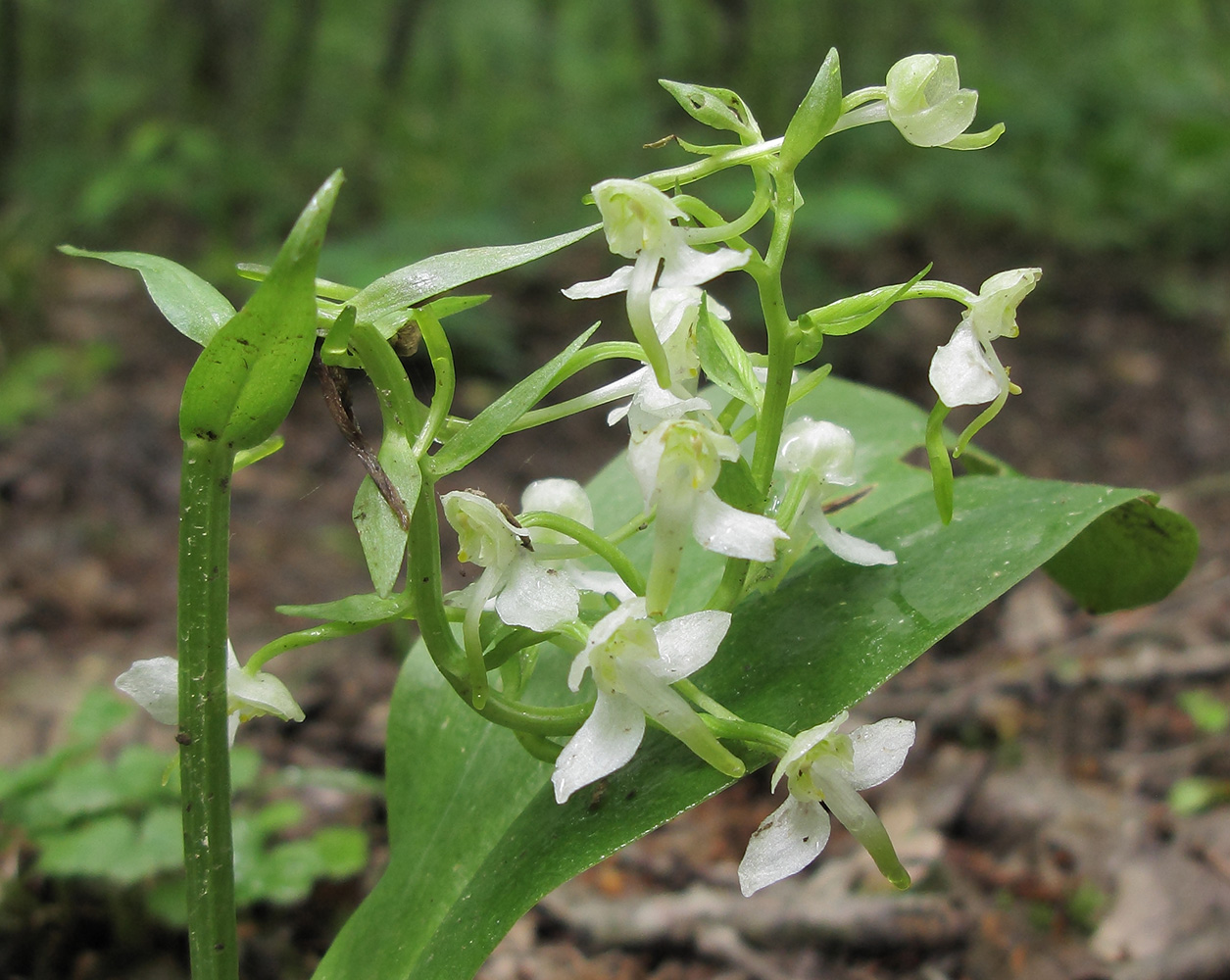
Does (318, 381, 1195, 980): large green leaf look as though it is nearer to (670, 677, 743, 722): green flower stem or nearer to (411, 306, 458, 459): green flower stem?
(670, 677, 743, 722): green flower stem

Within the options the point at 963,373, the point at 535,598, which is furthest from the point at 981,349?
the point at 535,598

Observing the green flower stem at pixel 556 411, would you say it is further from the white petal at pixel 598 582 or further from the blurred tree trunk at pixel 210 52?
the blurred tree trunk at pixel 210 52

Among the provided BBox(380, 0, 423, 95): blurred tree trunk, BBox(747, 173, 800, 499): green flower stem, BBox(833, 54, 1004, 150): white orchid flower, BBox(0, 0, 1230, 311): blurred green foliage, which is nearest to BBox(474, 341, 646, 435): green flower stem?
BBox(747, 173, 800, 499): green flower stem

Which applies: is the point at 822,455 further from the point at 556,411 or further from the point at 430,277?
the point at 430,277

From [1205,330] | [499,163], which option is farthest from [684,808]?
[1205,330]

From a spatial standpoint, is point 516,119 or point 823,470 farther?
point 516,119
